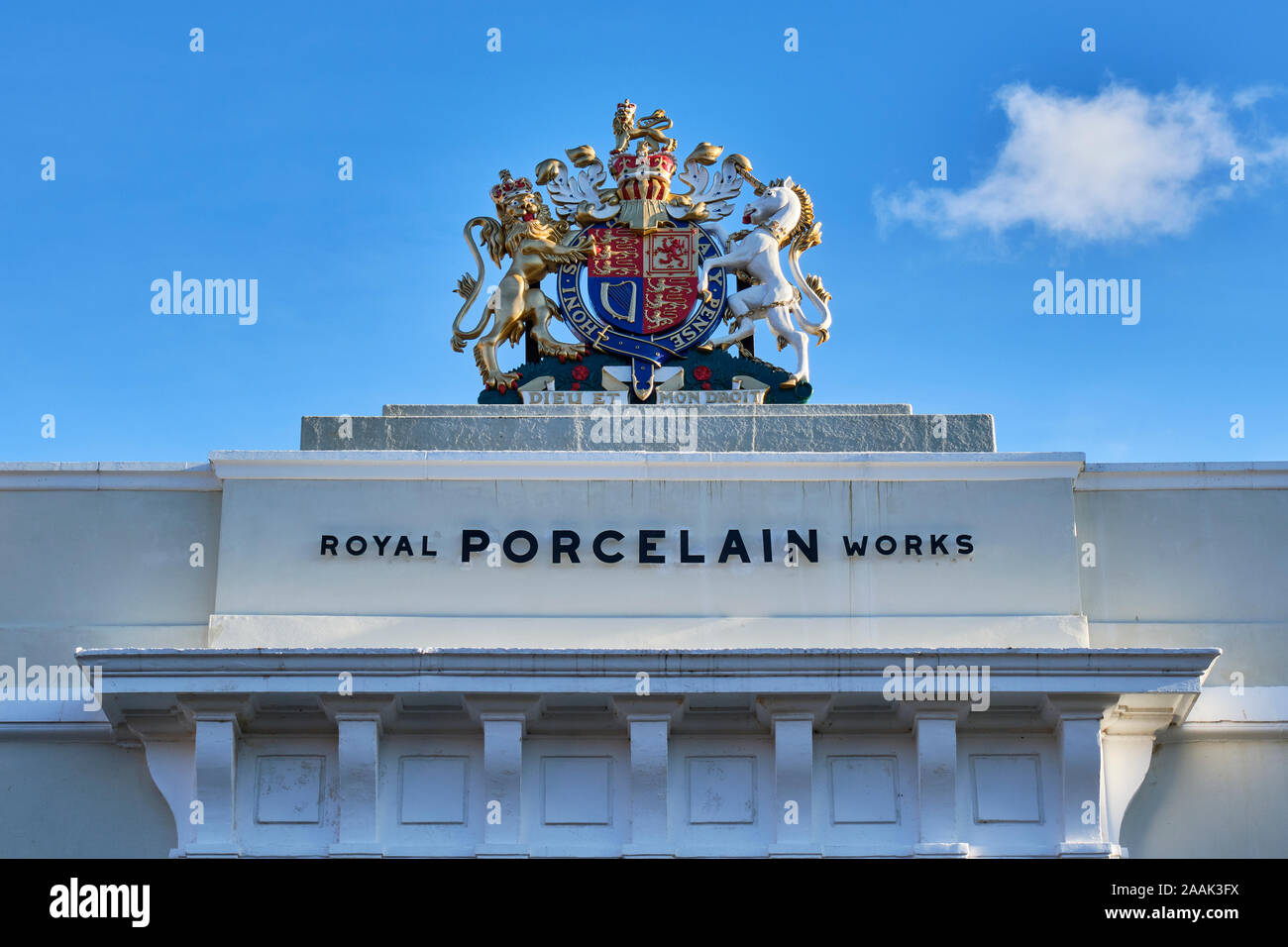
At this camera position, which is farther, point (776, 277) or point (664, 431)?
point (776, 277)

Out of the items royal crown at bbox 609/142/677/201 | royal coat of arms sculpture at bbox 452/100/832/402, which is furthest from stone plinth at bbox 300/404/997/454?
royal crown at bbox 609/142/677/201

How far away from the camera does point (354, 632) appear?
2103 centimetres

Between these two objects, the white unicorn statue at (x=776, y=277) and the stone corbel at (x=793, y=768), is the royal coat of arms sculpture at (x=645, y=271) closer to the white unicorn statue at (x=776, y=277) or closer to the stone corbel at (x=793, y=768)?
the white unicorn statue at (x=776, y=277)

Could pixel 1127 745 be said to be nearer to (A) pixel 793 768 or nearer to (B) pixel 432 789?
(A) pixel 793 768

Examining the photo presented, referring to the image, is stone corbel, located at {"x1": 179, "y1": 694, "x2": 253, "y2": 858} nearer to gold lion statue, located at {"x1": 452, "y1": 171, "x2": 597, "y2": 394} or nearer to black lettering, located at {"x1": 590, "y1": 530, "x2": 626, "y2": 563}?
black lettering, located at {"x1": 590, "y1": 530, "x2": 626, "y2": 563}

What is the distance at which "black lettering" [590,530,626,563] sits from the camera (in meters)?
21.4

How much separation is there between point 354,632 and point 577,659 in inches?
101

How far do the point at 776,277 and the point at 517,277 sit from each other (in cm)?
287

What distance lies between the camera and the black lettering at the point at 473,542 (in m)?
21.5

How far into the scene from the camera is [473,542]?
21.5m

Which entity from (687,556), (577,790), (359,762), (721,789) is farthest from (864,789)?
(359,762)
